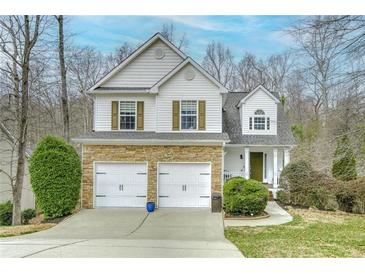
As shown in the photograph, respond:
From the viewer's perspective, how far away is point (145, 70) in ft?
20.1

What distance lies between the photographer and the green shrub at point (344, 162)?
5.16 metres

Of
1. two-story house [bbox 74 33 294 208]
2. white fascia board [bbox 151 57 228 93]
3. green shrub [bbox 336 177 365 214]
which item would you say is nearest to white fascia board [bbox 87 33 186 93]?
two-story house [bbox 74 33 294 208]

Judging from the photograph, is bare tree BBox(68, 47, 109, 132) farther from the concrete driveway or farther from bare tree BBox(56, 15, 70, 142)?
the concrete driveway

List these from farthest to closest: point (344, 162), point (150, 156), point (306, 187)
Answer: point (306, 187) < point (150, 156) < point (344, 162)

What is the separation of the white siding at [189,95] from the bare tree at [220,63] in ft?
0.57

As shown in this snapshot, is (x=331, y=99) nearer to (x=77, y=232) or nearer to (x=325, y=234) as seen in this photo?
(x=325, y=234)

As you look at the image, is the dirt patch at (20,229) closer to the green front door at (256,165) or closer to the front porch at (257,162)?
the front porch at (257,162)

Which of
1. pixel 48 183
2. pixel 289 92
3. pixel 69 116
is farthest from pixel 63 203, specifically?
pixel 289 92

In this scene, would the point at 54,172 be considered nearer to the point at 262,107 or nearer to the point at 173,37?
the point at 173,37

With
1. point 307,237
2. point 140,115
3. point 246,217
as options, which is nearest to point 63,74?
point 140,115

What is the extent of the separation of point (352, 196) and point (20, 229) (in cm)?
555

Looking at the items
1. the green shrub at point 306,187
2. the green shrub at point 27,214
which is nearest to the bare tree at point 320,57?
the green shrub at point 306,187

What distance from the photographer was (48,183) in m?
6.40

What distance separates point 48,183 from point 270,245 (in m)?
3.60
